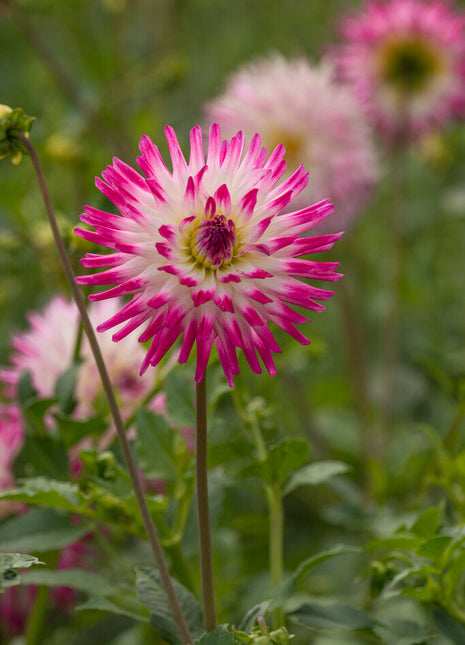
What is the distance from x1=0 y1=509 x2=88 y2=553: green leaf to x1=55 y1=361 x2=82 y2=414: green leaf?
6 centimetres

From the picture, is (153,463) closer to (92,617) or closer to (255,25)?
(92,617)

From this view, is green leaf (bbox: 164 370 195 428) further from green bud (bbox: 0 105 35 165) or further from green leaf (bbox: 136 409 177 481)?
green bud (bbox: 0 105 35 165)

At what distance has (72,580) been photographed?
42 centimetres

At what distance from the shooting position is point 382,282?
116 cm

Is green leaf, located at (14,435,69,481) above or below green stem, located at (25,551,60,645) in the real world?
above

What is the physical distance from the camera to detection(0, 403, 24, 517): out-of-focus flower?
0.52m

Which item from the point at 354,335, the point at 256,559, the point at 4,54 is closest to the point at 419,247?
the point at 354,335

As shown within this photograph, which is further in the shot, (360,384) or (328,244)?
(360,384)

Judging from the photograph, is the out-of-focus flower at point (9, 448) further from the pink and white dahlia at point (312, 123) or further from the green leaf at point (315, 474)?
the pink and white dahlia at point (312, 123)

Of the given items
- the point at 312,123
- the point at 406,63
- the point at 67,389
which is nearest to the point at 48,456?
the point at 67,389

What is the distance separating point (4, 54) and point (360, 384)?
57.4 inches

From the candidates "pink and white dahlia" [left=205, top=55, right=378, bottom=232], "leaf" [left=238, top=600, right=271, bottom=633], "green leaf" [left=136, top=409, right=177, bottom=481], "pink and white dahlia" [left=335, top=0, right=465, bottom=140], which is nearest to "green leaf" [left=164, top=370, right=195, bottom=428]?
"green leaf" [left=136, top=409, right=177, bottom=481]

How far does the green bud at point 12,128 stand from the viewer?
1.10 feet

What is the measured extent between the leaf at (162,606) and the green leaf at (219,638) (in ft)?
0.16
